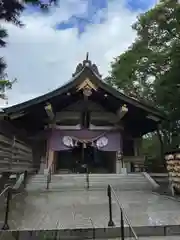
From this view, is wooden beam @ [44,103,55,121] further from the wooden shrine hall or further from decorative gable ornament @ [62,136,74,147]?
decorative gable ornament @ [62,136,74,147]

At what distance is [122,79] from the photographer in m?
20.2

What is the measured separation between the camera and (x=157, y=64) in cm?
1773

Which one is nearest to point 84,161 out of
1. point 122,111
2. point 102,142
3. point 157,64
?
point 102,142

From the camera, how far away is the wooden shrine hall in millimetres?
13484

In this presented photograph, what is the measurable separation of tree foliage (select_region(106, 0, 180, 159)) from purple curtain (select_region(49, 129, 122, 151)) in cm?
431

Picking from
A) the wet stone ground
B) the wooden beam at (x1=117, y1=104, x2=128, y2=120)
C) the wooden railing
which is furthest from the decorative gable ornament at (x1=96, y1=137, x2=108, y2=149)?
the wet stone ground

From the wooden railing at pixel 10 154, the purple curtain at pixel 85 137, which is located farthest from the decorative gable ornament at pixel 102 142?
the wooden railing at pixel 10 154

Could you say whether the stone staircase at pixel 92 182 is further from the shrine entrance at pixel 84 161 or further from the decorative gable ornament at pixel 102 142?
the shrine entrance at pixel 84 161

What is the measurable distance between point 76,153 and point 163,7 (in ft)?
35.5

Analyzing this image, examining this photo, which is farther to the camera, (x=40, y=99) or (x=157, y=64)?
(x=157, y=64)

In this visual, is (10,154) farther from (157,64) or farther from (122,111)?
(157,64)

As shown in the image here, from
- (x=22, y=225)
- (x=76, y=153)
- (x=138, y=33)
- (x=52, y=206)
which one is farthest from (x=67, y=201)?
(x=138, y=33)

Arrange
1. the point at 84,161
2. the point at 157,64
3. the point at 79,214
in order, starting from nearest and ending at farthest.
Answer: the point at 79,214 → the point at 84,161 → the point at 157,64

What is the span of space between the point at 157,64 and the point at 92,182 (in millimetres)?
9912
